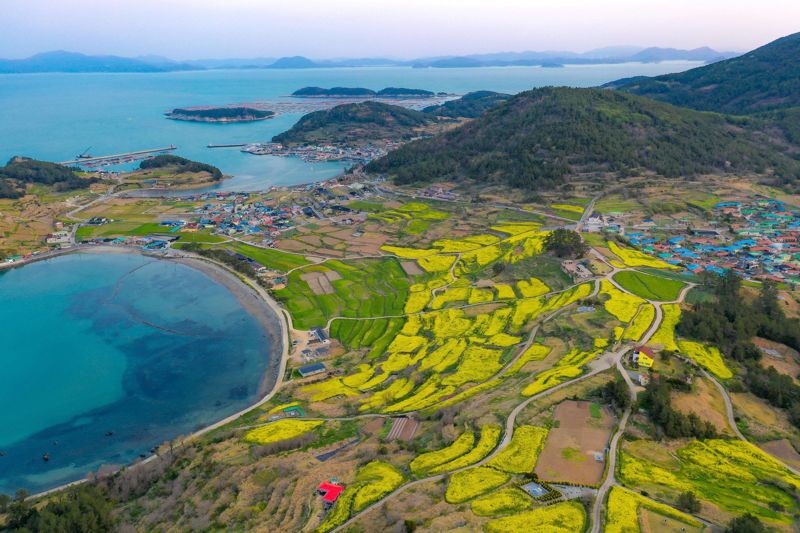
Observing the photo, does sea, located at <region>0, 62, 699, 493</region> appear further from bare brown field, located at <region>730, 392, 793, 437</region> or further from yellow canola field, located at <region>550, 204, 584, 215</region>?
yellow canola field, located at <region>550, 204, 584, 215</region>

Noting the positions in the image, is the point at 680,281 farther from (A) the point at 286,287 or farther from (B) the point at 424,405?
(A) the point at 286,287

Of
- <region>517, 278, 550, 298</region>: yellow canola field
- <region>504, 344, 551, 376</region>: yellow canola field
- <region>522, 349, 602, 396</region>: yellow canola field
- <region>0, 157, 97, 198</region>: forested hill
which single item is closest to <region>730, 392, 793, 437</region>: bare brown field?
<region>522, 349, 602, 396</region>: yellow canola field

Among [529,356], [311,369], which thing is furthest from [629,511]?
[311,369]

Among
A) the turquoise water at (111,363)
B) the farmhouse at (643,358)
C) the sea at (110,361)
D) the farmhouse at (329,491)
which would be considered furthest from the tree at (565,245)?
the farmhouse at (329,491)

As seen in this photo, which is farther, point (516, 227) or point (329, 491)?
point (516, 227)

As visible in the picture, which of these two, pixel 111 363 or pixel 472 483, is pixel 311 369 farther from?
pixel 472 483

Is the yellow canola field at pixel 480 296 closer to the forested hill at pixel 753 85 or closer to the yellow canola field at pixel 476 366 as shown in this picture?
the yellow canola field at pixel 476 366
